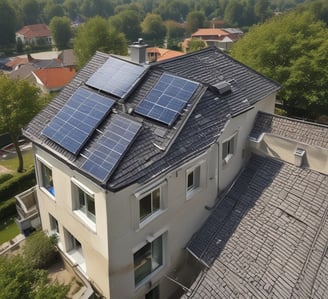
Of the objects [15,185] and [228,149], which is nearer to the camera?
[228,149]

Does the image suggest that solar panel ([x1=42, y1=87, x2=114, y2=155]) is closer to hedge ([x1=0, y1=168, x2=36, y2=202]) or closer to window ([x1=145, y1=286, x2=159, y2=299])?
window ([x1=145, y1=286, x2=159, y2=299])

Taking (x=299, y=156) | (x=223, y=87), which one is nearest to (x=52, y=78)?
(x=223, y=87)

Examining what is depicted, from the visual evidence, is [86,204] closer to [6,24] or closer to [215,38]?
[215,38]

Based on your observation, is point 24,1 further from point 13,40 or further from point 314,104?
point 314,104

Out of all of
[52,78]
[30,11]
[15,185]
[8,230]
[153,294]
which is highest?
[153,294]

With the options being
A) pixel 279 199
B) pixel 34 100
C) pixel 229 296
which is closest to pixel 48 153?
pixel 229 296

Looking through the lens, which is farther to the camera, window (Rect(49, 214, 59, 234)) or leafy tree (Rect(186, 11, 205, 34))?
leafy tree (Rect(186, 11, 205, 34))

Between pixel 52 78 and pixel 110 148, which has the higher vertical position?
pixel 110 148

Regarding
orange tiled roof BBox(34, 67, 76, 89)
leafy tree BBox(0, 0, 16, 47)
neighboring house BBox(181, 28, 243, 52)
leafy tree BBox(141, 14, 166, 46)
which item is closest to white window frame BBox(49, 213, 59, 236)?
orange tiled roof BBox(34, 67, 76, 89)
